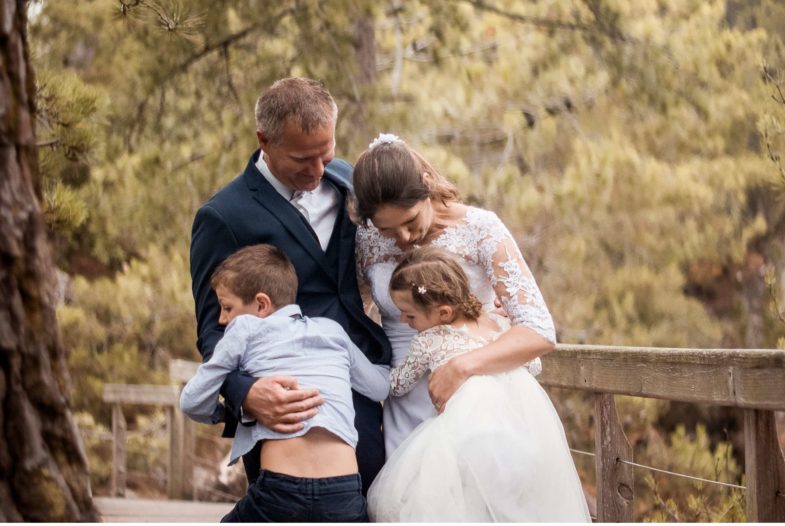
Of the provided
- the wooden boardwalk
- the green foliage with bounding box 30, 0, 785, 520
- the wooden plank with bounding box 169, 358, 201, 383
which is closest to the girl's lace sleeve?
the green foliage with bounding box 30, 0, 785, 520

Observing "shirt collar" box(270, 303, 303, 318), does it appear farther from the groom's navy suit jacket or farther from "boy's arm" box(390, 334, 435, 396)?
"boy's arm" box(390, 334, 435, 396)

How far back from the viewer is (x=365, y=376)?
3.08m

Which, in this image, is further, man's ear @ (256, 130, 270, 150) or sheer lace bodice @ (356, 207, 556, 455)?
man's ear @ (256, 130, 270, 150)

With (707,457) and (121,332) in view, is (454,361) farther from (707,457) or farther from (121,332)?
(121,332)

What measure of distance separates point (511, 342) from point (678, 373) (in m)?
0.57

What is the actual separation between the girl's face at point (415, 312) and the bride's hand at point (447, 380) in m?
0.14

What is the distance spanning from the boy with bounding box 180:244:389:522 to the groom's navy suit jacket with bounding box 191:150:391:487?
11cm

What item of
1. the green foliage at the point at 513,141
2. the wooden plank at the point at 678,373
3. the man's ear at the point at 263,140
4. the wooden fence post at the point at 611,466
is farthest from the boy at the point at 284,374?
the green foliage at the point at 513,141

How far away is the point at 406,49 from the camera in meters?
10.1

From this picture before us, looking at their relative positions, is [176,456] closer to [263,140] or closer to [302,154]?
[263,140]

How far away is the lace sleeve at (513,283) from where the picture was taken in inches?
120

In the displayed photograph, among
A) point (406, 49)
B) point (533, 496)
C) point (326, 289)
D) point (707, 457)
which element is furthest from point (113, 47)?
point (533, 496)

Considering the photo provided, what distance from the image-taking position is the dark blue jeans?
2.77m

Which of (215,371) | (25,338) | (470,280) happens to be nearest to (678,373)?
(470,280)
